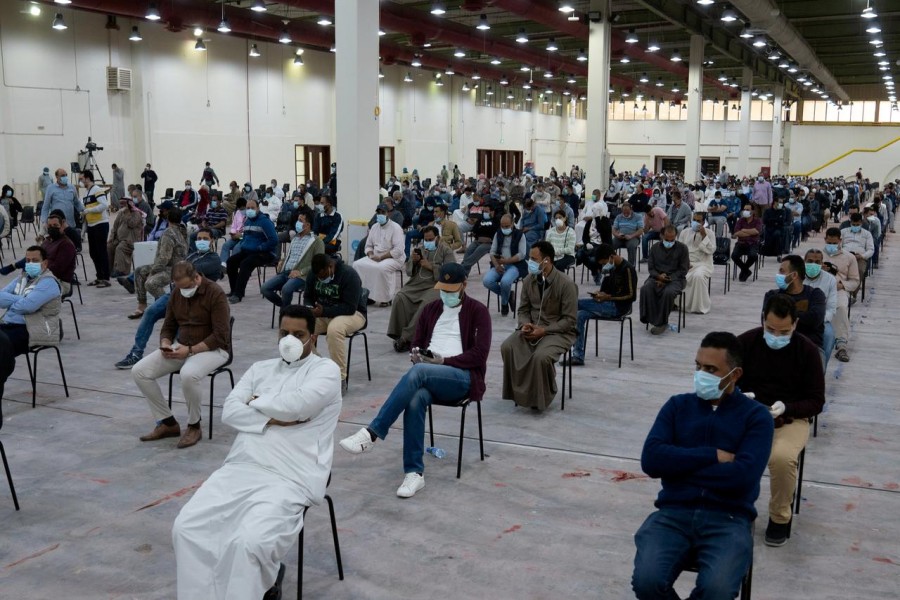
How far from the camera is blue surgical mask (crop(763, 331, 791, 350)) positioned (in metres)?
4.07

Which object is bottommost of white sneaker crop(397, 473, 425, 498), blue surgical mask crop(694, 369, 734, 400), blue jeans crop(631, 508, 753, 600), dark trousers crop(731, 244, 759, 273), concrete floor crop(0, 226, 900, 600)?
concrete floor crop(0, 226, 900, 600)

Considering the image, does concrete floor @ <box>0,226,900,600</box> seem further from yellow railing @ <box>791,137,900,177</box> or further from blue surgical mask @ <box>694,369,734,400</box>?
yellow railing @ <box>791,137,900,177</box>

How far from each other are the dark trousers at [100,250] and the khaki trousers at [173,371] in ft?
21.9

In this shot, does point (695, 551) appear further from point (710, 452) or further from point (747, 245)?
point (747, 245)

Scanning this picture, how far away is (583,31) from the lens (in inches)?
864

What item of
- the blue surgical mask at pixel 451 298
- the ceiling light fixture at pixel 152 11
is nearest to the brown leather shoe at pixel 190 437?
the blue surgical mask at pixel 451 298

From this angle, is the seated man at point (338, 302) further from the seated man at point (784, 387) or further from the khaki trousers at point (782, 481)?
the khaki trousers at point (782, 481)

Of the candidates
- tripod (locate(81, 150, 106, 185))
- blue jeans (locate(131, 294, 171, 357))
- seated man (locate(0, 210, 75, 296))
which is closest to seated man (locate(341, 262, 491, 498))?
blue jeans (locate(131, 294, 171, 357))

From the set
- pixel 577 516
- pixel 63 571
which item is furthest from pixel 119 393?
pixel 577 516

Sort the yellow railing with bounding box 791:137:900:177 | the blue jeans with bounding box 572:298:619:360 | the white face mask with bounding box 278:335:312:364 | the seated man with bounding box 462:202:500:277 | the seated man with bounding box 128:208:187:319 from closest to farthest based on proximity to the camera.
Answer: the white face mask with bounding box 278:335:312:364 < the blue jeans with bounding box 572:298:619:360 < the seated man with bounding box 128:208:187:319 < the seated man with bounding box 462:202:500:277 < the yellow railing with bounding box 791:137:900:177

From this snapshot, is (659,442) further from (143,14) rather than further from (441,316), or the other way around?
(143,14)

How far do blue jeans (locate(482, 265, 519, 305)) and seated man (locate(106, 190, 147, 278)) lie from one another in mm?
4765

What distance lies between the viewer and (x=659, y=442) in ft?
10.3

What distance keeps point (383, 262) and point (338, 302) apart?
3498 mm
